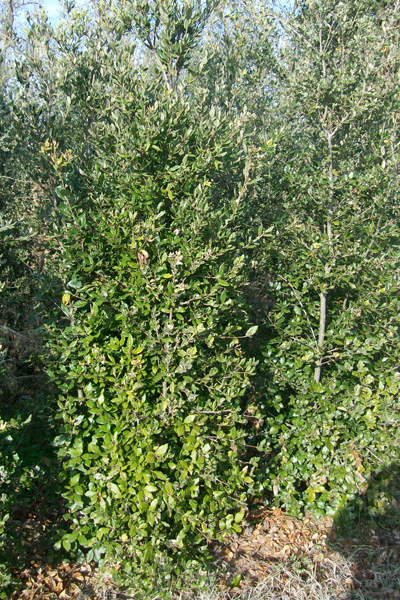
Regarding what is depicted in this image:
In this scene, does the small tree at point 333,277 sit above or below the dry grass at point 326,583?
above

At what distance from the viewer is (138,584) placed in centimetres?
301

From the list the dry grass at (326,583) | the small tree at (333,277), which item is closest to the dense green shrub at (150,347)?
the dry grass at (326,583)

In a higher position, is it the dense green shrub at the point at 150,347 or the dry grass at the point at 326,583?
the dense green shrub at the point at 150,347

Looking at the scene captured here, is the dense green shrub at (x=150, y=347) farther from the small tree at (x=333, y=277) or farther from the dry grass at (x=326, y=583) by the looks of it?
the small tree at (x=333, y=277)

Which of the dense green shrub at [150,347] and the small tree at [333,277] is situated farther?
the small tree at [333,277]

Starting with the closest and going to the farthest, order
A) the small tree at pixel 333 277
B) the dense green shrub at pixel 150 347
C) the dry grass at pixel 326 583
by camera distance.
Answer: the dense green shrub at pixel 150 347 → the dry grass at pixel 326 583 → the small tree at pixel 333 277

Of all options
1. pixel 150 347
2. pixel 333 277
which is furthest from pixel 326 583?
pixel 333 277

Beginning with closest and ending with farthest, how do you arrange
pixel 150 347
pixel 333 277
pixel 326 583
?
pixel 150 347, pixel 326 583, pixel 333 277

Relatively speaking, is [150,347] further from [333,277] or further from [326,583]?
[326,583]

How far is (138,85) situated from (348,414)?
2.81 meters

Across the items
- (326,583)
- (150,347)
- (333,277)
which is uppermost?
(333,277)

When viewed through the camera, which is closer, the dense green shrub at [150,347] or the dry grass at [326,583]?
the dense green shrub at [150,347]

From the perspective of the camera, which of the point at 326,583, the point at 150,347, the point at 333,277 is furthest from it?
the point at 333,277

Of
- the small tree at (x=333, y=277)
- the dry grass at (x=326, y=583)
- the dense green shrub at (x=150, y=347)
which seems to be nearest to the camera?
the dense green shrub at (x=150, y=347)
